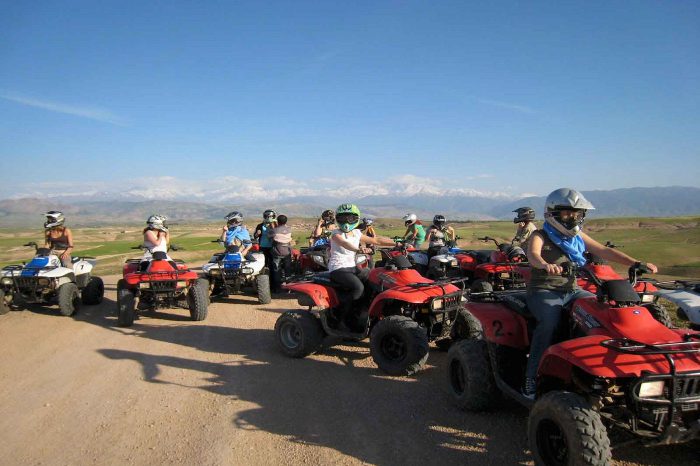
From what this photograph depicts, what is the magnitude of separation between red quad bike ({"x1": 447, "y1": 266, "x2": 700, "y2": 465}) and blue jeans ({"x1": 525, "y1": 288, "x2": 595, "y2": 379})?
13cm

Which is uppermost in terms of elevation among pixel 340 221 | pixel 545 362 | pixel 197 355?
pixel 340 221

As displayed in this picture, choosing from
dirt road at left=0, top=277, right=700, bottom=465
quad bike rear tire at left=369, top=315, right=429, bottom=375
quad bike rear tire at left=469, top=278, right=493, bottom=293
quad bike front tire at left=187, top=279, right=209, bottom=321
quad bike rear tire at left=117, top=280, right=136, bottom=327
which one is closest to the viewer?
dirt road at left=0, top=277, right=700, bottom=465

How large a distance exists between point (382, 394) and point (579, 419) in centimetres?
267

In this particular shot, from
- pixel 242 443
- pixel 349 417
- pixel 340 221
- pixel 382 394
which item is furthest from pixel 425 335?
pixel 242 443

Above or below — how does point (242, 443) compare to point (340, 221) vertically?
below

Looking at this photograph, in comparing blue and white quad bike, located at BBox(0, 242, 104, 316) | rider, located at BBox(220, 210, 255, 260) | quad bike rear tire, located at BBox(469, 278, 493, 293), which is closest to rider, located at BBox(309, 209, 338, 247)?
rider, located at BBox(220, 210, 255, 260)

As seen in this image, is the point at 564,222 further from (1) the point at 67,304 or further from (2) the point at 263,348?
(1) the point at 67,304

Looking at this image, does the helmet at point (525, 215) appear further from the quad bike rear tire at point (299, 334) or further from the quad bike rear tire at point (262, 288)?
the quad bike rear tire at point (262, 288)

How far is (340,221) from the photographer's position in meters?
6.93

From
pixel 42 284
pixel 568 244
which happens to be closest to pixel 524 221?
pixel 568 244

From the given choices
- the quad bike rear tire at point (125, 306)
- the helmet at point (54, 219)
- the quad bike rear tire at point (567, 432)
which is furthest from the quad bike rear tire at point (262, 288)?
the quad bike rear tire at point (567, 432)

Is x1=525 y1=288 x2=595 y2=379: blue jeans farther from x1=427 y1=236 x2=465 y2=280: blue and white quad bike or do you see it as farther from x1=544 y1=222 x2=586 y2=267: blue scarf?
x1=427 y1=236 x2=465 y2=280: blue and white quad bike

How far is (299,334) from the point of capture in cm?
703

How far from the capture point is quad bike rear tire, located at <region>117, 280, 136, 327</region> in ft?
30.1
